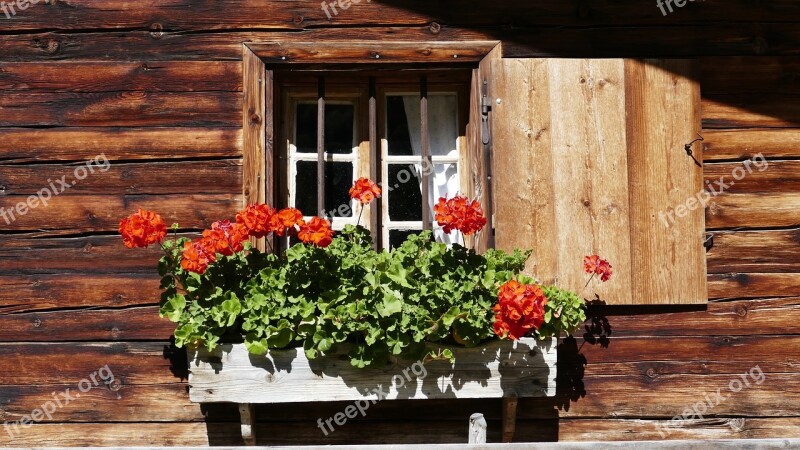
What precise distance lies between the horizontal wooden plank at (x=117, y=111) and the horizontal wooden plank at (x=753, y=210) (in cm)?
207

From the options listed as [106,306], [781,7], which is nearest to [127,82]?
[106,306]

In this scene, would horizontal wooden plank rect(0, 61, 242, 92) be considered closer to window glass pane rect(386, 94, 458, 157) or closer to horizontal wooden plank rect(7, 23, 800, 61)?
horizontal wooden plank rect(7, 23, 800, 61)

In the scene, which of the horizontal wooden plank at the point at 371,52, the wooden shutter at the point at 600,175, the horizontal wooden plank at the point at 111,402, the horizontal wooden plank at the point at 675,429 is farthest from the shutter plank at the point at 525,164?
the horizontal wooden plank at the point at 111,402

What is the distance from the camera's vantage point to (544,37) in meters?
3.87

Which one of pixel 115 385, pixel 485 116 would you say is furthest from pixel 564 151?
pixel 115 385

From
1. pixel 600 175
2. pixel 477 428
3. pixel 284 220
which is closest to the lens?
pixel 477 428

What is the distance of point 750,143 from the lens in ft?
12.7

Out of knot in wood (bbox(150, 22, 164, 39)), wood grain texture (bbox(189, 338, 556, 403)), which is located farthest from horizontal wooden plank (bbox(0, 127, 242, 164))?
wood grain texture (bbox(189, 338, 556, 403))

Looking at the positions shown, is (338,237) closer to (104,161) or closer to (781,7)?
(104,161)

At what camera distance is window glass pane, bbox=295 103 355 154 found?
3975 millimetres

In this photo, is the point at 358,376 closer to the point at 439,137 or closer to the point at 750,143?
the point at 439,137

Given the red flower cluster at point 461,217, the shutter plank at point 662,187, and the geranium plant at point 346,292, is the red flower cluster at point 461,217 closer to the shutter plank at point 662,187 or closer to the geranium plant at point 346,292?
the geranium plant at point 346,292

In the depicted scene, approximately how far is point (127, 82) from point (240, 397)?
142 cm

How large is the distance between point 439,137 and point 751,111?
1.35 m
